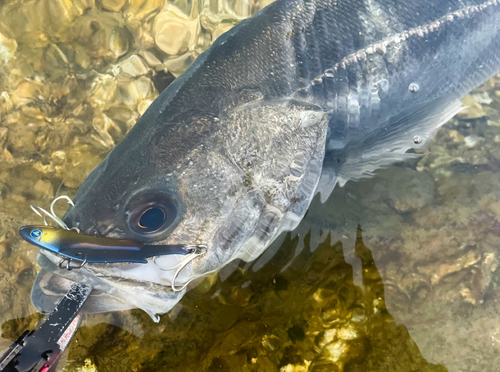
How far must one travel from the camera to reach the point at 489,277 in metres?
2.26

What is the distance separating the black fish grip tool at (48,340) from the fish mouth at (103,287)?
7cm

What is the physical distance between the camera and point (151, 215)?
62.6 inches

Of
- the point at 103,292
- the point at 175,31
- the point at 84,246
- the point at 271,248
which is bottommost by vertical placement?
the point at 271,248

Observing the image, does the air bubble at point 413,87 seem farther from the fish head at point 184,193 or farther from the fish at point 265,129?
the fish head at point 184,193

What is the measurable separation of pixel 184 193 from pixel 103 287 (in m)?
0.60

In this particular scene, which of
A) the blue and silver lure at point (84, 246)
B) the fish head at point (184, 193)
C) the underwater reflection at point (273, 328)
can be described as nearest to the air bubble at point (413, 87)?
the fish head at point (184, 193)

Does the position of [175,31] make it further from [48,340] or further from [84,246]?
[48,340]

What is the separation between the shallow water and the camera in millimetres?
2164

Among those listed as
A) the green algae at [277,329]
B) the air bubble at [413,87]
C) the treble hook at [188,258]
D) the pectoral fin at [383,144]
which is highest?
the treble hook at [188,258]

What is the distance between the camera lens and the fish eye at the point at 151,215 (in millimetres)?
1565

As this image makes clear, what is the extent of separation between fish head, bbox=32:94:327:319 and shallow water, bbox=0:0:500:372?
0.63m

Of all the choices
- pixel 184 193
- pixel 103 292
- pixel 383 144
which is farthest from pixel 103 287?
pixel 383 144

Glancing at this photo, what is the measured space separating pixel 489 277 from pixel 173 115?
7.36ft

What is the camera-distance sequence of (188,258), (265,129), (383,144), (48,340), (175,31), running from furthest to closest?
(175,31) < (383,144) < (265,129) < (188,258) < (48,340)
